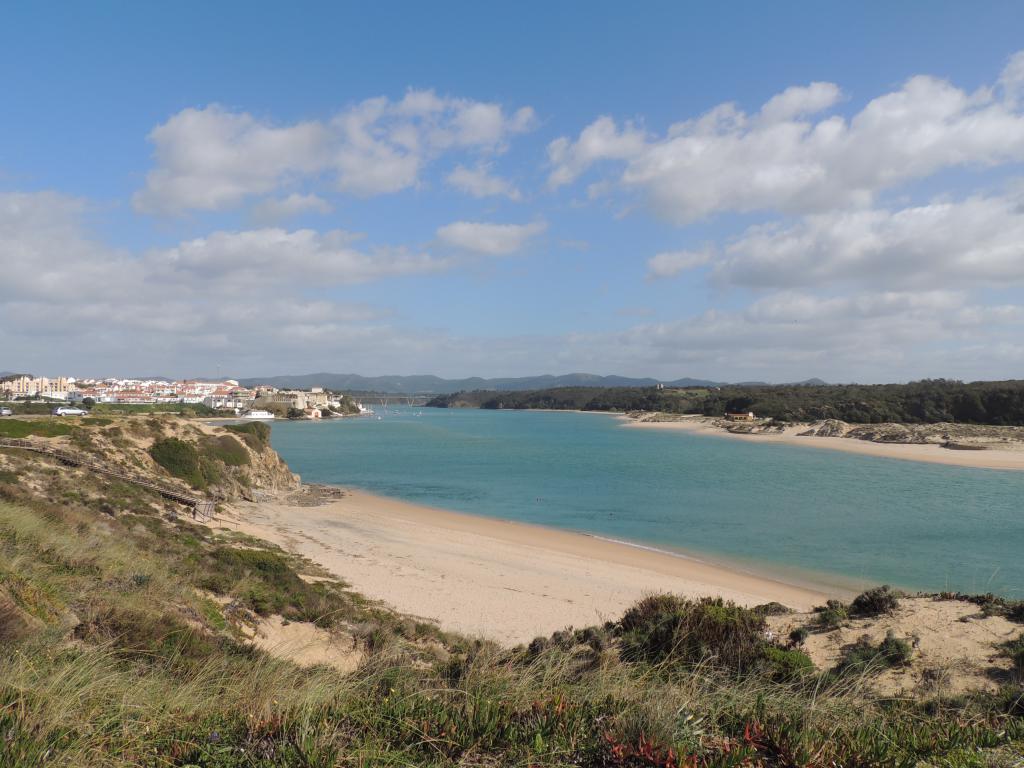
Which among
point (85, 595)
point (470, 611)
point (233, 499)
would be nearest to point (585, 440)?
point (233, 499)

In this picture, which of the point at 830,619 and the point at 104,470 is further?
the point at 104,470

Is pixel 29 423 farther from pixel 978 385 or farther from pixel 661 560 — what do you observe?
pixel 978 385

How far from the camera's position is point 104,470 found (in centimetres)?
2338

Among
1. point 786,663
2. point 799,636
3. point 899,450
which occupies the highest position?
point 786,663

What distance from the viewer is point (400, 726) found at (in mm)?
3734

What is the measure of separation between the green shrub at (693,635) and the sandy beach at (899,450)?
183 ft

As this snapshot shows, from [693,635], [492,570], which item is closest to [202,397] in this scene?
[492,570]

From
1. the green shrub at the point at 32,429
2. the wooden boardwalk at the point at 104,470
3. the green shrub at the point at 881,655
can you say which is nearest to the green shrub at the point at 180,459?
the green shrub at the point at 32,429

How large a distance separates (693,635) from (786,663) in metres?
1.14

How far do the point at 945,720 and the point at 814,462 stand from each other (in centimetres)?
5679

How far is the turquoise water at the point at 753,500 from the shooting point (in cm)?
2192

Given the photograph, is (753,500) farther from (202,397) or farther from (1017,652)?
(202,397)

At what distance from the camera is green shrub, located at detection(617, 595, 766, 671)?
25.0ft

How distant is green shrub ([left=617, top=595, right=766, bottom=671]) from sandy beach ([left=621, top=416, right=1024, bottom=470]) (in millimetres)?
55694
